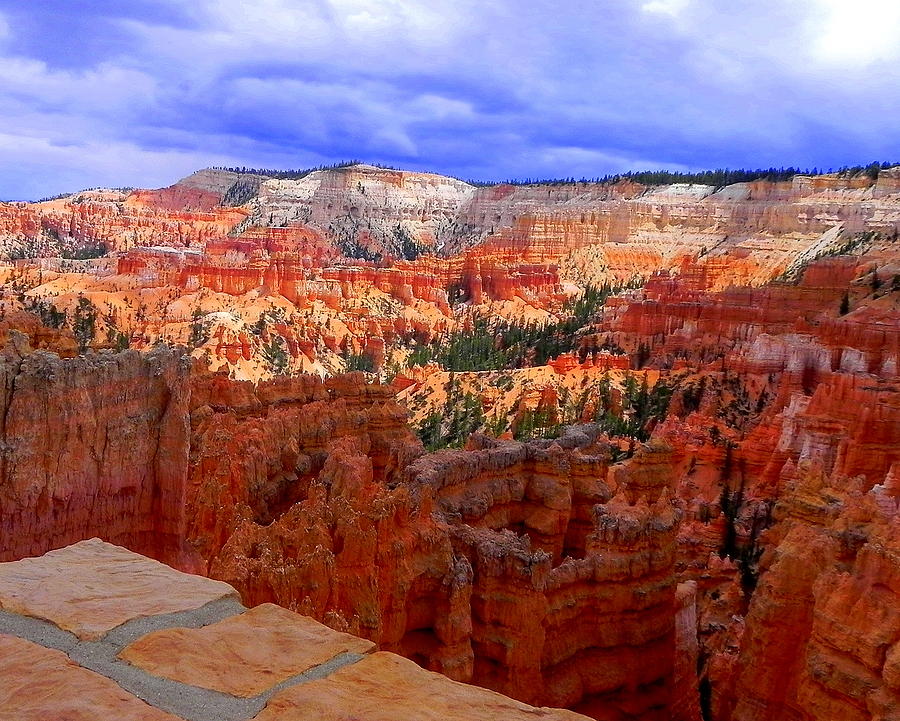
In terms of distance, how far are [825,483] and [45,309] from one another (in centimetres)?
5034

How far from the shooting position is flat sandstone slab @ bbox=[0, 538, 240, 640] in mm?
2521

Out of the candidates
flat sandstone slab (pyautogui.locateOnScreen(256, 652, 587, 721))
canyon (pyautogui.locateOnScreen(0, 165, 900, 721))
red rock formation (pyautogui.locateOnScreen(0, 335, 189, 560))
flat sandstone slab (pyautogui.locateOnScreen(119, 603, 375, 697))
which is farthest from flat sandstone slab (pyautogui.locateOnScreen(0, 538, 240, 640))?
red rock formation (pyautogui.locateOnScreen(0, 335, 189, 560))

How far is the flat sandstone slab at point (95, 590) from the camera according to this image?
8.27 ft

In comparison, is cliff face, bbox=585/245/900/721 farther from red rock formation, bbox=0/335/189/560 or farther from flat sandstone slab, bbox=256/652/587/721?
red rock formation, bbox=0/335/189/560

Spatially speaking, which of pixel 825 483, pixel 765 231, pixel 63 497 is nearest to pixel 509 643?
pixel 63 497

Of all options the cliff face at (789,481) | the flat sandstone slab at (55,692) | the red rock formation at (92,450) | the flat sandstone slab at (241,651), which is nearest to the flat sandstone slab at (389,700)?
the flat sandstone slab at (241,651)

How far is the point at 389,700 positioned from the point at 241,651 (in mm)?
555

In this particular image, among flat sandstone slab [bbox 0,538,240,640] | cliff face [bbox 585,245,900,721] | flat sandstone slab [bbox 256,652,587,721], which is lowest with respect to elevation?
Result: cliff face [bbox 585,245,900,721]

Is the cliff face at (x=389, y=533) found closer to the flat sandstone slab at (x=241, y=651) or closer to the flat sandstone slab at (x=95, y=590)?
the flat sandstone slab at (x=95, y=590)

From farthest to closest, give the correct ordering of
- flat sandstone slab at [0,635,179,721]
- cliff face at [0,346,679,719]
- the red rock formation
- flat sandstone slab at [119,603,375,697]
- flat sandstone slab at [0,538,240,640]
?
1. cliff face at [0,346,679,719]
2. the red rock formation
3. flat sandstone slab at [0,538,240,640]
4. flat sandstone slab at [119,603,375,697]
5. flat sandstone slab at [0,635,179,721]

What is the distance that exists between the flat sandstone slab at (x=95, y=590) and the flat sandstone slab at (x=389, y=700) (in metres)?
0.71

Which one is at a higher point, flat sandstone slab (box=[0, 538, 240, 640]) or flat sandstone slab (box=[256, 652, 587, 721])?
flat sandstone slab (box=[0, 538, 240, 640])

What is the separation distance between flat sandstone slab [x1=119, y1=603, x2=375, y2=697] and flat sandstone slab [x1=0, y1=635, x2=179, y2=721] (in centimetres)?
17

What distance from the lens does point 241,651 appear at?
7.97 ft
